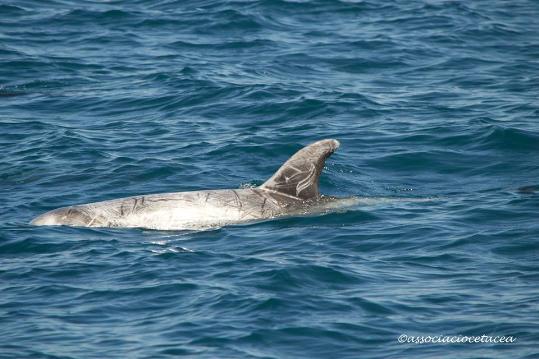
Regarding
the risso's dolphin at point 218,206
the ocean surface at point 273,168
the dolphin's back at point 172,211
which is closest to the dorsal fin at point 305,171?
the risso's dolphin at point 218,206

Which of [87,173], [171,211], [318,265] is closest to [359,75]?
[87,173]

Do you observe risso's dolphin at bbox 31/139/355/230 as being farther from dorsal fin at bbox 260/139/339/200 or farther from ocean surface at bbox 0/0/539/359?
ocean surface at bbox 0/0/539/359

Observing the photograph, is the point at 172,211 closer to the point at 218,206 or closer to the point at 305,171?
the point at 218,206

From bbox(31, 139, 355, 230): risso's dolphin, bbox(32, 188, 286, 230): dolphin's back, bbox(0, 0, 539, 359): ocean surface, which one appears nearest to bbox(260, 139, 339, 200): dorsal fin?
bbox(31, 139, 355, 230): risso's dolphin

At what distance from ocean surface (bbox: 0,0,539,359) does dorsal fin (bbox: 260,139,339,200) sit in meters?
0.62

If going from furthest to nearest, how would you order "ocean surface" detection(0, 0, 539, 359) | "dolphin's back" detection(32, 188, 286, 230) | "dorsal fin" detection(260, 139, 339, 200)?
"dorsal fin" detection(260, 139, 339, 200)
"dolphin's back" detection(32, 188, 286, 230)
"ocean surface" detection(0, 0, 539, 359)

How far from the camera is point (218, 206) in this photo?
49.0 feet

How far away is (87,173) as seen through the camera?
701 inches

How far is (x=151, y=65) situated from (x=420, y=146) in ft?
28.0

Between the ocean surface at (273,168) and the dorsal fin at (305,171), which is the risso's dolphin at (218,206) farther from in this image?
the ocean surface at (273,168)

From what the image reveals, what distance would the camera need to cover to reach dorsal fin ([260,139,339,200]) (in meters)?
14.9

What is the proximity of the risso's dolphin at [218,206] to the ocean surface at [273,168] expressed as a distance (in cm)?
30

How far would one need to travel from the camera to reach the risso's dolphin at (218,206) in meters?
14.7

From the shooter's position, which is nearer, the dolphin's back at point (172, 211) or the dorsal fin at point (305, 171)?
the dolphin's back at point (172, 211)
